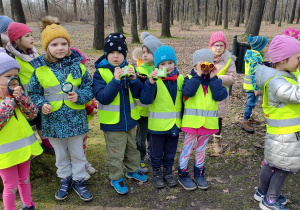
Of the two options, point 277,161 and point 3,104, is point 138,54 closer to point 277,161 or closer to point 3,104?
point 3,104

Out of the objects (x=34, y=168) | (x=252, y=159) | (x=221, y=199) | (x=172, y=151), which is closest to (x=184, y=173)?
(x=172, y=151)

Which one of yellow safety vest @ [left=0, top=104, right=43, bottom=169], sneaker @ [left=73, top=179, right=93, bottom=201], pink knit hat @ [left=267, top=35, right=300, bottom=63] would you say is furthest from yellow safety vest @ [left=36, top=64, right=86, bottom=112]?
pink knit hat @ [left=267, top=35, right=300, bottom=63]

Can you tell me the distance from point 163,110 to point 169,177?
39.1 inches

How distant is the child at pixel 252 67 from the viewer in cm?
445

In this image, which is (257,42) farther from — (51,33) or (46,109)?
(46,109)

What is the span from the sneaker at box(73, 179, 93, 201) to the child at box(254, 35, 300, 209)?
215 cm

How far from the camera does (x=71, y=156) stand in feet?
10.3

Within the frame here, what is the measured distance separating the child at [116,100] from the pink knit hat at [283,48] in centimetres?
157

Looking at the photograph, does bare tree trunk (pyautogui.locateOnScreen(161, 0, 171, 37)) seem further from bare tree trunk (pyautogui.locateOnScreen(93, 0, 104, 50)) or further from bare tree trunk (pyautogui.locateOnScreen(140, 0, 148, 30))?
bare tree trunk (pyautogui.locateOnScreen(93, 0, 104, 50))

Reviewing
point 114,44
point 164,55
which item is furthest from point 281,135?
point 114,44

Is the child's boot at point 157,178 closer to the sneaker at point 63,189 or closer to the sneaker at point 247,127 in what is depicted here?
the sneaker at point 63,189

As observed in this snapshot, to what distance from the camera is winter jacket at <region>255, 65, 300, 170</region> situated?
260 cm

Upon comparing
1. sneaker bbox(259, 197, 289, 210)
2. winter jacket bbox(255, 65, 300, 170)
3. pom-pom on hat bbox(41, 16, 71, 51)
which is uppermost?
pom-pom on hat bbox(41, 16, 71, 51)

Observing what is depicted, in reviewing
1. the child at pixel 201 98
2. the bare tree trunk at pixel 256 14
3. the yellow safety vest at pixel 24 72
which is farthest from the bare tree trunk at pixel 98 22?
the child at pixel 201 98
